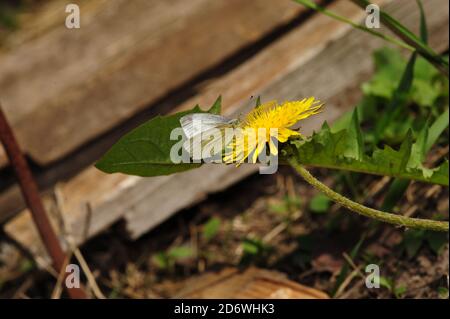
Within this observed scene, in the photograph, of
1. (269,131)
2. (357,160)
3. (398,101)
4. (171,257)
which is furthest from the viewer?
(171,257)

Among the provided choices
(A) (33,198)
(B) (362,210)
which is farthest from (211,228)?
(B) (362,210)

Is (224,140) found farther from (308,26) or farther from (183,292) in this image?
(308,26)

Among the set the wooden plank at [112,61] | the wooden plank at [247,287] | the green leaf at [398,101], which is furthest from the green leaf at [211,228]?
the green leaf at [398,101]

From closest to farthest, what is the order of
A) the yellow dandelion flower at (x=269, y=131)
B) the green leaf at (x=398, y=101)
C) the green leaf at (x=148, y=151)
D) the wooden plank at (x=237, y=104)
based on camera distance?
the yellow dandelion flower at (x=269, y=131), the green leaf at (x=148, y=151), the green leaf at (x=398, y=101), the wooden plank at (x=237, y=104)

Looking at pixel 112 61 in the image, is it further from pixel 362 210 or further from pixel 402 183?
pixel 362 210

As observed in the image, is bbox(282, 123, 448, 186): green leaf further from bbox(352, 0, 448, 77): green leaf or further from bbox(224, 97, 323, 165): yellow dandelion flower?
bbox(352, 0, 448, 77): green leaf

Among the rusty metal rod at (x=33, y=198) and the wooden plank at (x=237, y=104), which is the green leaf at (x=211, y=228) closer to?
the wooden plank at (x=237, y=104)
